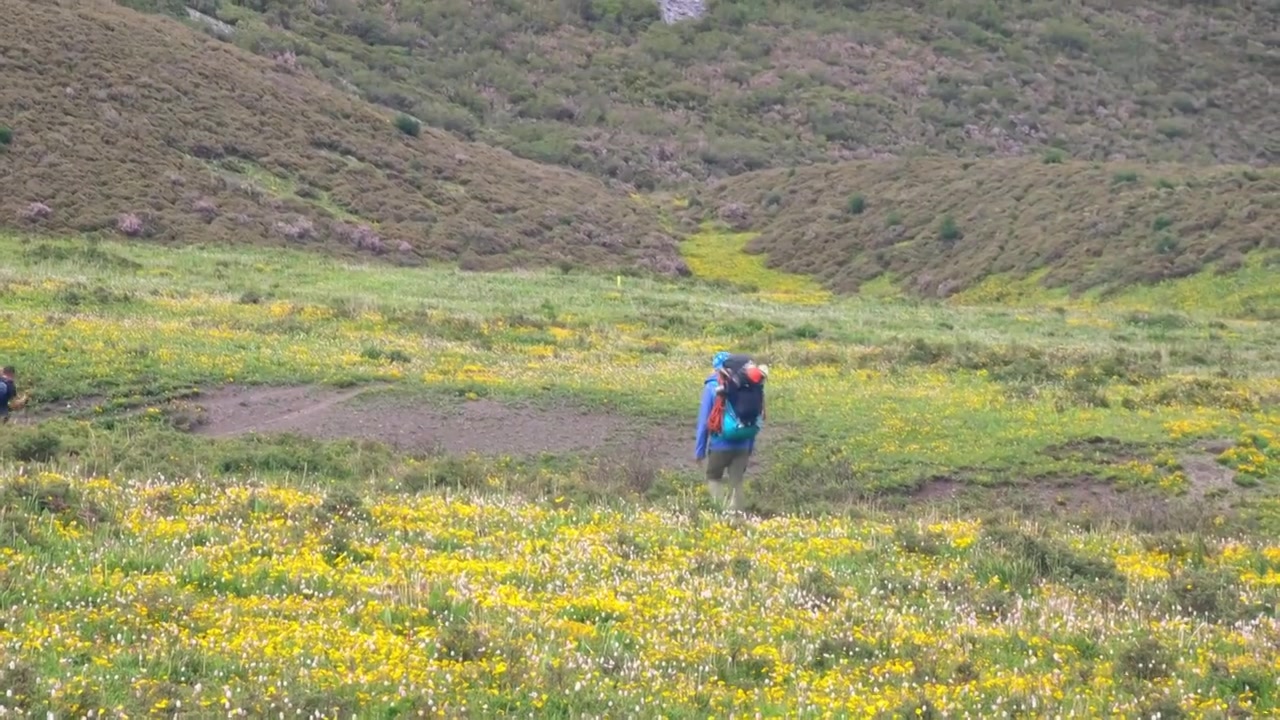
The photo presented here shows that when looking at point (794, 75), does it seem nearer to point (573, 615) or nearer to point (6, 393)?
point (6, 393)

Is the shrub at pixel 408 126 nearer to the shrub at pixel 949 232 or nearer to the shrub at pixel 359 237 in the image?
the shrub at pixel 359 237

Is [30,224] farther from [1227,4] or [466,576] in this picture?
[1227,4]

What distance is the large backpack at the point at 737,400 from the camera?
1307 centimetres

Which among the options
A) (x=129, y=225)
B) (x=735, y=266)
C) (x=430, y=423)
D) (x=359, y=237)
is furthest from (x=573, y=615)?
(x=735, y=266)

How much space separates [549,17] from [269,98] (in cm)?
4518

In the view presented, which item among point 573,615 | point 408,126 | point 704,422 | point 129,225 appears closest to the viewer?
point 573,615

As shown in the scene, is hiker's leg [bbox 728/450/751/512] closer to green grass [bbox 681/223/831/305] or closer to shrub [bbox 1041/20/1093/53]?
green grass [bbox 681/223/831/305]

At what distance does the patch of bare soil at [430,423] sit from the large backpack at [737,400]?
144 inches

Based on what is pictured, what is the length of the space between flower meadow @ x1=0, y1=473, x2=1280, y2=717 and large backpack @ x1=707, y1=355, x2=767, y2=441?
8.09ft

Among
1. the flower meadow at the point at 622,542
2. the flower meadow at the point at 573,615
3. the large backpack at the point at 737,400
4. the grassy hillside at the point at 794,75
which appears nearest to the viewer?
the flower meadow at the point at 573,615

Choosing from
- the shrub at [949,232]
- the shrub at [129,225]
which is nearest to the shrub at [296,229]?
the shrub at [129,225]

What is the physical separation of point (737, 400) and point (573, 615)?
601 centimetres

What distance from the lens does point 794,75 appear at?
9275 centimetres

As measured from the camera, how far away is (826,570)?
9.08 meters
